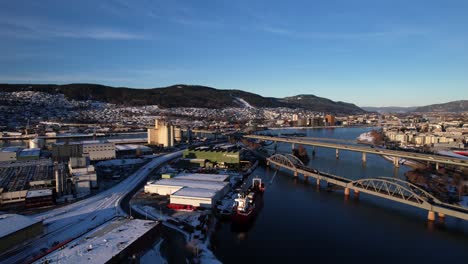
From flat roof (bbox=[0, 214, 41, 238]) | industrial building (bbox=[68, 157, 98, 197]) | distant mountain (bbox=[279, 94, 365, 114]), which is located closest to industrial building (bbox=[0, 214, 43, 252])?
flat roof (bbox=[0, 214, 41, 238])

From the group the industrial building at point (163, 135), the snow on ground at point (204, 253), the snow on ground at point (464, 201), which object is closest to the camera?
the snow on ground at point (204, 253)

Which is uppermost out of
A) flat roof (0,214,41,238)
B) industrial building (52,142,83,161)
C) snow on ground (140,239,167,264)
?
industrial building (52,142,83,161)

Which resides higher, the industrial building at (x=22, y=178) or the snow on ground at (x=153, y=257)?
the industrial building at (x=22, y=178)

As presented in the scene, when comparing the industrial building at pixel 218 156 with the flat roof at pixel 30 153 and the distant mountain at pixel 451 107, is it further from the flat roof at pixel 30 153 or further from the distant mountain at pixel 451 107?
the distant mountain at pixel 451 107

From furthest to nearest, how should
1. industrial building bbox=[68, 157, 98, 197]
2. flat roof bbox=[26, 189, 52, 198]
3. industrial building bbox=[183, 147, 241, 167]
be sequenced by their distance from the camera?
industrial building bbox=[183, 147, 241, 167], industrial building bbox=[68, 157, 98, 197], flat roof bbox=[26, 189, 52, 198]

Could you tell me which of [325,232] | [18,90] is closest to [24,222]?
[325,232]

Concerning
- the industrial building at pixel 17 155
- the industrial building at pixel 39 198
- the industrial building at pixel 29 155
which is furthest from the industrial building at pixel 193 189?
the industrial building at pixel 17 155

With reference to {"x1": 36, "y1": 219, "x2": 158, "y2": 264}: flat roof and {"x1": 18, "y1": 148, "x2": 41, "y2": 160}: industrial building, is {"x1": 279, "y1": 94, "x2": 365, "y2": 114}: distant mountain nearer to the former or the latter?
{"x1": 18, "y1": 148, "x2": 41, "y2": 160}: industrial building

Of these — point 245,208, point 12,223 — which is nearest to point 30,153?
point 12,223
